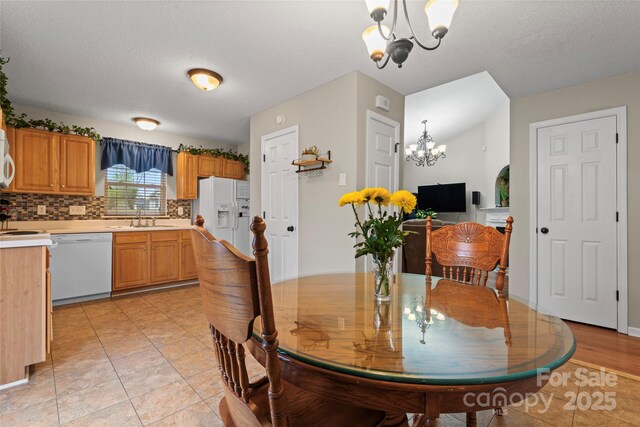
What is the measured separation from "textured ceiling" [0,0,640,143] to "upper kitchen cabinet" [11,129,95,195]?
19.1 inches

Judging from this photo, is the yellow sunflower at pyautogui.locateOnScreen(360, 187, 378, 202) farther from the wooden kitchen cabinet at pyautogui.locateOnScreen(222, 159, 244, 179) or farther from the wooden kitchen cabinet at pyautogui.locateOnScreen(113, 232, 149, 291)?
the wooden kitchen cabinet at pyautogui.locateOnScreen(222, 159, 244, 179)

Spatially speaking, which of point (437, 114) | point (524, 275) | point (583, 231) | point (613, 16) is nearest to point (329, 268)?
point (524, 275)

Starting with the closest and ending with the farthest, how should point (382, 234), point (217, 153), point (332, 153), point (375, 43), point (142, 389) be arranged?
1. point (382, 234)
2. point (375, 43)
3. point (142, 389)
4. point (332, 153)
5. point (217, 153)

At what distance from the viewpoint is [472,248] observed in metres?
1.68

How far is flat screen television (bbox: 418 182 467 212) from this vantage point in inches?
295

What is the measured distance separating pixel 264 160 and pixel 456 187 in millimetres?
5781

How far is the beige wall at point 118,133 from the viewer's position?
148 inches

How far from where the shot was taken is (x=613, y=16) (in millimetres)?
1949

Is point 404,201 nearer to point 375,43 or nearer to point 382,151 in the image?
point 375,43

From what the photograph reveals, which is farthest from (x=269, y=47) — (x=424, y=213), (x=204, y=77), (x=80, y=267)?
(x=424, y=213)

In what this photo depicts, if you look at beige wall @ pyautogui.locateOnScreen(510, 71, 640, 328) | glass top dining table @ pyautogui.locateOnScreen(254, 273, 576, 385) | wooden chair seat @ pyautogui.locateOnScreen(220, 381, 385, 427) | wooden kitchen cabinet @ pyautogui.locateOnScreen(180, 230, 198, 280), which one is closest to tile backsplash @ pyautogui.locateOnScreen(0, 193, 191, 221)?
wooden kitchen cabinet @ pyautogui.locateOnScreen(180, 230, 198, 280)

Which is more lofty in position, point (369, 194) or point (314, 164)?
point (314, 164)

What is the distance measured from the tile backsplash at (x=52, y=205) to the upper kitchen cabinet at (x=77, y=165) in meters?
0.28

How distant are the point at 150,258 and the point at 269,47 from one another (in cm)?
328
